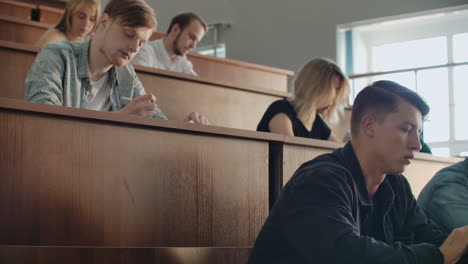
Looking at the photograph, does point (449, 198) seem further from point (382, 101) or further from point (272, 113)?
point (272, 113)

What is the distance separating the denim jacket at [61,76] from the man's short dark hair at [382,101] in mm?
554

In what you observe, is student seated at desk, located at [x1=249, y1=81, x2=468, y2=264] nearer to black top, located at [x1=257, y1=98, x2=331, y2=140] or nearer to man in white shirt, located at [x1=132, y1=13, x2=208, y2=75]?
black top, located at [x1=257, y1=98, x2=331, y2=140]

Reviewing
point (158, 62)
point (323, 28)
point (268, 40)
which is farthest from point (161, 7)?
point (158, 62)

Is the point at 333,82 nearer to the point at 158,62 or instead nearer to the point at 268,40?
the point at 158,62

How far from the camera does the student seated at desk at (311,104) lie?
2225 millimetres

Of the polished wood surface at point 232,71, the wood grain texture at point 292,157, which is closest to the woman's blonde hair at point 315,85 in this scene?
the wood grain texture at point 292,157

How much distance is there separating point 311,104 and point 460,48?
8.76ft

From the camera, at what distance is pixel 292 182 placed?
1227mm

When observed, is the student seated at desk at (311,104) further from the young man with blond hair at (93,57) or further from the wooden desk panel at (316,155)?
the young man with blond hair at (93,57)

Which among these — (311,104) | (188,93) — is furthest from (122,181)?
(188,93)

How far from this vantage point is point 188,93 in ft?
8.30

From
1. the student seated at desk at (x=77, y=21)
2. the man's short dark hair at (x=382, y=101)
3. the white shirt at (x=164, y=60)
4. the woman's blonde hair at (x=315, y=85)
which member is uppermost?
the student seated at desk at (x=77, y=21)

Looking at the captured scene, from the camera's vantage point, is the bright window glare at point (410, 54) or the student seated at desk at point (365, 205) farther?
the bright window glare at point (410, 54)

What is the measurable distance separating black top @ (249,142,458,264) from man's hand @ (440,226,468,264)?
18mm
